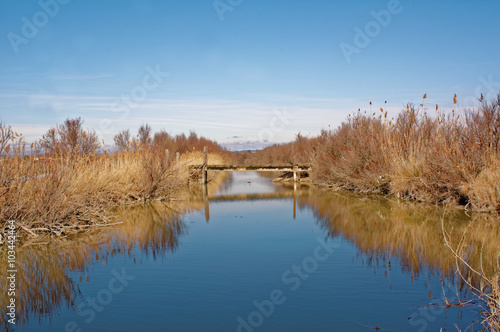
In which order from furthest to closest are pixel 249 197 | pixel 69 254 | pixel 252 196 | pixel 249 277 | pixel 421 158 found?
pixel 252 196, pixel 249 197, pixel 421 158, pixel 69 254, pixel 249 277

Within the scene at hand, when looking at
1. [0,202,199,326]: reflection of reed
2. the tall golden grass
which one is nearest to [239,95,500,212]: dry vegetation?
the tall golden grass

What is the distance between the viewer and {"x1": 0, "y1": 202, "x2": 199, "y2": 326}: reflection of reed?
5.75m

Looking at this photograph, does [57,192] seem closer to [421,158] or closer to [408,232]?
[408,232]

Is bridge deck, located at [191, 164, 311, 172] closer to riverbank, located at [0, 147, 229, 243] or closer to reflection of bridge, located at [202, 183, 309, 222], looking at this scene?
reflection of bridge, located at [202, 183, 309, 222]

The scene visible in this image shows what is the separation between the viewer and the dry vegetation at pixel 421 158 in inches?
466

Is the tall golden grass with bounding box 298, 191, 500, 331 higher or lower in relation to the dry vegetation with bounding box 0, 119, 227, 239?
lower

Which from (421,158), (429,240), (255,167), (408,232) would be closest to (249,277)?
(429,240)

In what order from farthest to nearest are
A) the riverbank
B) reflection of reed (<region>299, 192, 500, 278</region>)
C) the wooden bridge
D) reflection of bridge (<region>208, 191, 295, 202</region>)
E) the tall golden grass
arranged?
the wooden bridge → reflection of bridge (<region>208, 191, 295, 202</region>) → the riverbank → reflection of reed (<region>299, 192, 500, 278</region>) → the tall golden grass

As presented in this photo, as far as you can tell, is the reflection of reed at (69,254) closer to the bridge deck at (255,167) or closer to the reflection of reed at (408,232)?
the reflection of reed at (408,232)

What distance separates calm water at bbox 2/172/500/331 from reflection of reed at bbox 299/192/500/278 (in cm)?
4

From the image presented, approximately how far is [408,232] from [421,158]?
5342 millimetres

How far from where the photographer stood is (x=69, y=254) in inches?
318

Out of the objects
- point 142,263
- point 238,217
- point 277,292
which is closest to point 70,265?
point 142,263

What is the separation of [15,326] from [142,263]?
8.86 feet
